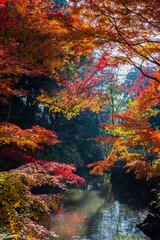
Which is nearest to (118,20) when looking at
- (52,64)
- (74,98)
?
(52,64)

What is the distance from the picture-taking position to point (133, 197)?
29.0 feet

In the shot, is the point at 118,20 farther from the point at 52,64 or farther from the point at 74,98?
the point at 74,98

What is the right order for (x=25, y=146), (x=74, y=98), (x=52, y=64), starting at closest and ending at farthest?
(x=25, y=146)
(x=52, y=64)
(x=74, y=98)

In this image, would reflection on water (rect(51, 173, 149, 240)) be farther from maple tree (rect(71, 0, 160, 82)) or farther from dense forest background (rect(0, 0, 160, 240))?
maple tree (rect(71, 0, 160, 82))

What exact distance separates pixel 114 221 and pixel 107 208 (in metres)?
1.32

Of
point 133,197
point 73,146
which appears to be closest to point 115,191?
point 133,197

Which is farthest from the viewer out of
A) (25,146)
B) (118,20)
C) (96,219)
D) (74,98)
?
(74,98)

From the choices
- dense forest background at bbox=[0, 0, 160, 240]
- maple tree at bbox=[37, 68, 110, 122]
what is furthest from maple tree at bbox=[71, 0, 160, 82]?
maple tree at bbox=[37, 68, 110, 122]

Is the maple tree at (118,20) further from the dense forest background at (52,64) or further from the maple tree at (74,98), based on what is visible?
the maple tree at (74,98)

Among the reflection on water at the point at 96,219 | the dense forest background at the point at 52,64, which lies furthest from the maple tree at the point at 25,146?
the reflection on water at the point at 96,219

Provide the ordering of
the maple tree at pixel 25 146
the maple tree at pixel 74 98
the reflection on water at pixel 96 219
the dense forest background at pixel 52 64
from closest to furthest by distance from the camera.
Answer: the maple tree at pixel 25 146, the dense forest background at pixel 52 64, the reflection on water at pixel 96 219, the maple tree at pixel 74 98

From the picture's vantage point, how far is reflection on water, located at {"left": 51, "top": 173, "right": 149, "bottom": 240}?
4.99 meters

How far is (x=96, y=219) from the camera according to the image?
6.12 metres

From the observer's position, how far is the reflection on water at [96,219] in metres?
4.99
